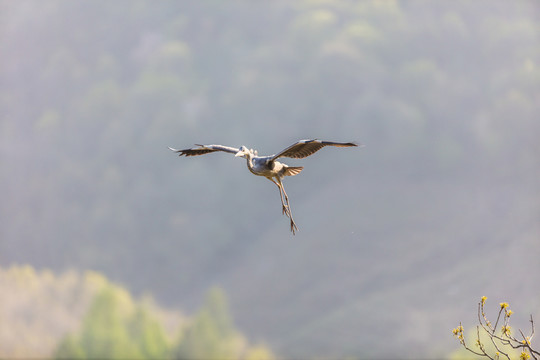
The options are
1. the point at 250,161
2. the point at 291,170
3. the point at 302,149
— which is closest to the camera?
the point at 302,149

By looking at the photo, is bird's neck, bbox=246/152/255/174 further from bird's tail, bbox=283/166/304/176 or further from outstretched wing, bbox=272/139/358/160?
bird's tail, bbox=283/166/304/176

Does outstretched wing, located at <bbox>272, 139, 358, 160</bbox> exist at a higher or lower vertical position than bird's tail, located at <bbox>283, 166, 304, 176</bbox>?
lower

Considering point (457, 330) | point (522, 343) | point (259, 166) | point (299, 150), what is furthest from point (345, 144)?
point (522, 343)

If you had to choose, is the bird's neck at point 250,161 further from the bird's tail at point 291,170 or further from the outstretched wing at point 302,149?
the bird's tail at point 291,170

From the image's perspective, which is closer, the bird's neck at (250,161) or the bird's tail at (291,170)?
the bird's neck at (250,161)

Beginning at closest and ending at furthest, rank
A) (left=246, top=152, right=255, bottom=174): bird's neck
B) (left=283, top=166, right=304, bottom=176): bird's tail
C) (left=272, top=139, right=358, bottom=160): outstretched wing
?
(left=272, top=139, right=358, bottom=160): outstretched wing → (left=246, top=152, right=255, bottom=174): bird's neck → (left=283, top=166, right=304, bottom=176): bird's tail

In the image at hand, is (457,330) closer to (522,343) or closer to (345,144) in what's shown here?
(522,343)

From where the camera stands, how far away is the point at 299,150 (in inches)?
439

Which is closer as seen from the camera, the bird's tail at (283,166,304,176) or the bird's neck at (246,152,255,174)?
the bird's neck at (246,152,255,174)

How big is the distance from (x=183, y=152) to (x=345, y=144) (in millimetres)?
4797

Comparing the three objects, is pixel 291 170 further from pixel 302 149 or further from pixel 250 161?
pixel 302 149

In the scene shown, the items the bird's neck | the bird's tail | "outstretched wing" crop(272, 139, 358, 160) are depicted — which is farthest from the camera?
the bird's tail

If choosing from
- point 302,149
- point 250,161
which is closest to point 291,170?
point 250,161

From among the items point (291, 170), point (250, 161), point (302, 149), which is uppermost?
point (291, 170)
